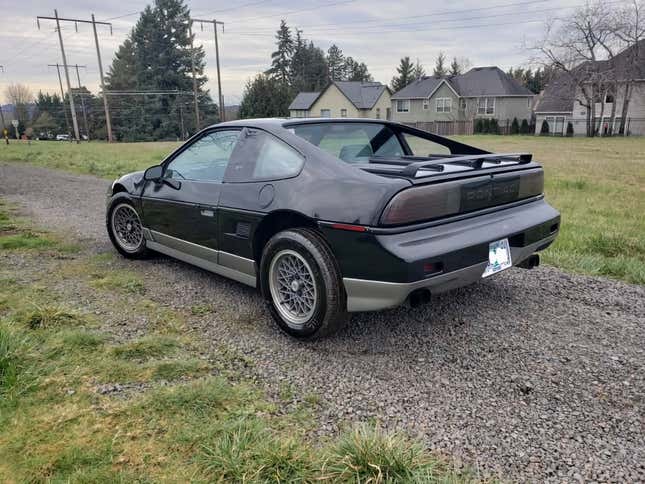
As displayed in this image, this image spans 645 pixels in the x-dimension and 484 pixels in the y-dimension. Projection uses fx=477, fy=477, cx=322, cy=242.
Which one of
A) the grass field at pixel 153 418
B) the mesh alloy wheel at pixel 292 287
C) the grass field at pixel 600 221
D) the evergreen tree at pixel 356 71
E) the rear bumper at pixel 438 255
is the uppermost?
the evergreen tree at pixel 356 71

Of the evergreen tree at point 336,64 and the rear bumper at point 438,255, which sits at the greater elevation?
the evergreen tree at point 336,64

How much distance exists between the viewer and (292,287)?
3219 millimetres

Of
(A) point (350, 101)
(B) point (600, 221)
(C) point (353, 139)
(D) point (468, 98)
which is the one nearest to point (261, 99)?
(A) point (350, 101)

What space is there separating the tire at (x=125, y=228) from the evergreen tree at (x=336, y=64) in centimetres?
8989

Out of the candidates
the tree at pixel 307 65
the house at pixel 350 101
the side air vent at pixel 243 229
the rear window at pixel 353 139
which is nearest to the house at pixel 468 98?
the house at pixel 350 101

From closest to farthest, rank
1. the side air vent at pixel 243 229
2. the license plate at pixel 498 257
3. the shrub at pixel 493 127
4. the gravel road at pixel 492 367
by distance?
the gravel road at pixel 492 367 < the license plate at pixel 498 257 < the side air vent at pixel 243 229 < the shrub at pixel 493 127

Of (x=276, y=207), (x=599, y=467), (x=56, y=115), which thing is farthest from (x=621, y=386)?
(x=56, y=115)

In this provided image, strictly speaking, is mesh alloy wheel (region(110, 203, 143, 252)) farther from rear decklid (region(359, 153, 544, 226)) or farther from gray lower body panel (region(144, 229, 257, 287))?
rear decklid (region(359, 153, 544, 226))

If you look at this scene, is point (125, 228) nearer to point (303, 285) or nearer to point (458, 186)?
point (303, 285)

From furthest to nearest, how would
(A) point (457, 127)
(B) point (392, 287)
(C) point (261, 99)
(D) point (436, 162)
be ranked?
(C) point (261, 99) → (A) point (457, 127) → (D) point (436, 162) → (B) point (392, 287)

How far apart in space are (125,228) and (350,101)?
52202mm

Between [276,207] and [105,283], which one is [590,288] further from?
[105,283]

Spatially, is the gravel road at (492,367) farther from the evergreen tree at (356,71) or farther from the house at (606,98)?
the evergreen tree at (356,71)

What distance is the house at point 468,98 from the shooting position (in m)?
48.6
